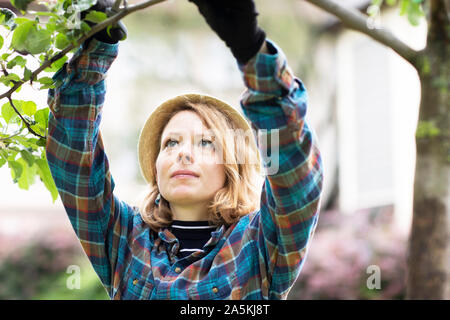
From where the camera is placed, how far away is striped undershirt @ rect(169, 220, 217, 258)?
1.38 meters

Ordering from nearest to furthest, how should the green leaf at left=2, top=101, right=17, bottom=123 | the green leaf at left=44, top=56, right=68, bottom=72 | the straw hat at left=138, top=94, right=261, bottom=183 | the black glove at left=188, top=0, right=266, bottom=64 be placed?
the black glove at left=188, top=0, right=266, bottom=64 < the green leaf at left=44, top=56, right=68, bottom=72 < the green leaf at left=2, top=101, right=17, bottom=123 < the straw hat at left=138, top=94, right=261, bottom=183

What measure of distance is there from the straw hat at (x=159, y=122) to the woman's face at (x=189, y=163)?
2.2 inches

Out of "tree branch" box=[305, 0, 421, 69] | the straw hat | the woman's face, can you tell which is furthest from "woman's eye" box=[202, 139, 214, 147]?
"tree branch" box=[305, 0, 421, 69]

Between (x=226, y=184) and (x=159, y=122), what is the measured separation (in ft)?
0.85

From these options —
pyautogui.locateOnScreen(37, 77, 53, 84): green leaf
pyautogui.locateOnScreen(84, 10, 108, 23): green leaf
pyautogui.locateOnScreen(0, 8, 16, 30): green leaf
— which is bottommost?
pyautogui.locateOnScreen(37, 77, 53, 84): green leaf

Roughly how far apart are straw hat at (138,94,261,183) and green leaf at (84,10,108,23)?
505mm

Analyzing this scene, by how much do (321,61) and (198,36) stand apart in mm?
1450

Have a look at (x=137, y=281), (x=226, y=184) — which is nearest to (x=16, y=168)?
(x=137, y=281)

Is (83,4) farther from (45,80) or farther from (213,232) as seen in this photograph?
(213,232)

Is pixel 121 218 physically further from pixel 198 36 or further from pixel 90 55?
pixel 198 36

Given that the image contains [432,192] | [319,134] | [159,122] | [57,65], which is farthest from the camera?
[319,134]

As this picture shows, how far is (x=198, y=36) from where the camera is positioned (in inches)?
270

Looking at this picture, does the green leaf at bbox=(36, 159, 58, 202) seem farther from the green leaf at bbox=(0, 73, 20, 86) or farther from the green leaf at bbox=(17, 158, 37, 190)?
the green leaf at bbox=(0, 73, 20, 86)

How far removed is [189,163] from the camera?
1372mm
